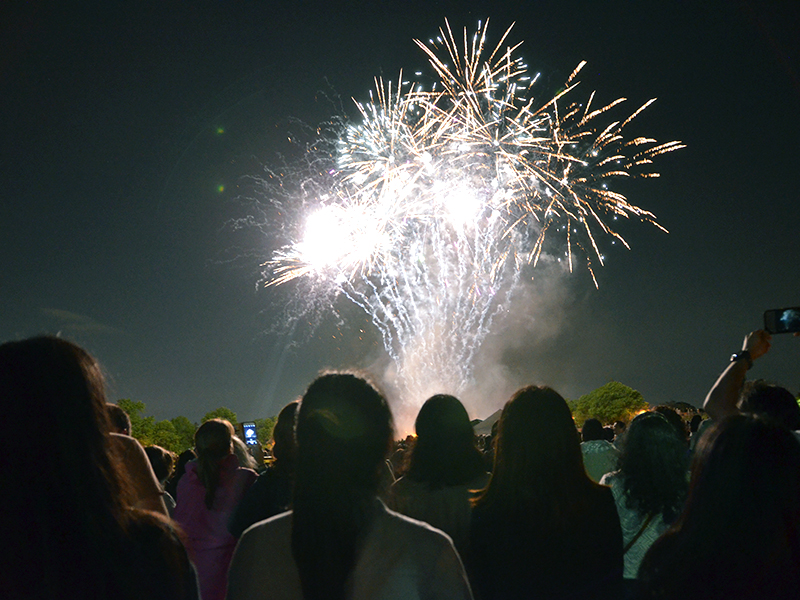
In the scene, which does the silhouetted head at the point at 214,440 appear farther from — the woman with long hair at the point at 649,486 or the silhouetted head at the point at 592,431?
the silhouetted head at the point at 592,431

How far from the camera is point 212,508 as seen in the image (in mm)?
4234

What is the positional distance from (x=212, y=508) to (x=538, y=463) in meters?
2.53

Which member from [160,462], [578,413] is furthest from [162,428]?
[160,462]

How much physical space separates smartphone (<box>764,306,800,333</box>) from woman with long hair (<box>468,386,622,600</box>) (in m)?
3.35

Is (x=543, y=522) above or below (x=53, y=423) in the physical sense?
below

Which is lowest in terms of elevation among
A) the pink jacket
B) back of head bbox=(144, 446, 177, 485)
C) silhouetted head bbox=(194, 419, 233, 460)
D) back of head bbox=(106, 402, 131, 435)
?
the pink jacket

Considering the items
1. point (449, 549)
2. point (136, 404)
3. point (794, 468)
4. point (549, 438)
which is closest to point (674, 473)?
point (549, 438)

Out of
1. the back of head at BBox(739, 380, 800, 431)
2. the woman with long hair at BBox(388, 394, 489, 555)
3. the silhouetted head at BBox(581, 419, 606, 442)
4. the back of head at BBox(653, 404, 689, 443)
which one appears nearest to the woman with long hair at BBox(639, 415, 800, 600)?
the woman with long hair at BBox(388, 394, 489, 555)

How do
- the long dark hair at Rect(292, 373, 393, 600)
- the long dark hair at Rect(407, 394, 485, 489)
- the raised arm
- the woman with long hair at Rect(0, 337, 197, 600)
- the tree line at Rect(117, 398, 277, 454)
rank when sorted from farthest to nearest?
the tree line at Rect(117, 398, 277, 454) < the raised arm < the long dark hair at Rect(407, 394, 485, 489) < the long dark hair at Rect(292, 373, 393, 600) < the woman with long hair at Rect(0, 337, 197, 600)

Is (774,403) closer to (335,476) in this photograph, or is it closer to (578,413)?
(335,476)

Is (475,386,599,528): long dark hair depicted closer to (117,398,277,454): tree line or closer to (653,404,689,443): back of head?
(653,404,689,443): back of head

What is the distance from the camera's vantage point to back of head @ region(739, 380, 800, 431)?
388 centimetres

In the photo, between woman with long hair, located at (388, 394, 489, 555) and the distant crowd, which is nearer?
the distant crowd

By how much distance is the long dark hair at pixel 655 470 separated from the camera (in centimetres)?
348
